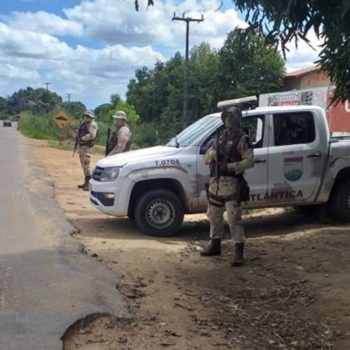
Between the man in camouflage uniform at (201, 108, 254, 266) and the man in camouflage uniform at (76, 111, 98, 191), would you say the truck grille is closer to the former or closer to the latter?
the man in camouflage uniform at (201, 108, 254, 266)

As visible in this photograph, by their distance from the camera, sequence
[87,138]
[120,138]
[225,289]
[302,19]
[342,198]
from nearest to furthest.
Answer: [302,19] → [225,289] → [342,198] → [120,138] → [87,138]

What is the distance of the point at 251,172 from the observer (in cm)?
960

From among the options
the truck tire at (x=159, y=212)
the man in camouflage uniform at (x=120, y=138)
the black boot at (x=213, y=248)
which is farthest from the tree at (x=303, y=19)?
the man in camouflage uniform at (x=120, y=138)

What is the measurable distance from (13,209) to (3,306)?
6041 mm

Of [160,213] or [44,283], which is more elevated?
[160,213]

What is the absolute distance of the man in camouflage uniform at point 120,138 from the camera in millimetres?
12555

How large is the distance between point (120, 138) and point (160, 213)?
11.1ft

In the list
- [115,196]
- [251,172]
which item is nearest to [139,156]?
[115,196]

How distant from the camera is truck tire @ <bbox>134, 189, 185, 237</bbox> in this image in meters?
9.48

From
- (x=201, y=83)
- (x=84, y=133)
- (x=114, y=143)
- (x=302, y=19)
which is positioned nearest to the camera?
(x=302, y=19)

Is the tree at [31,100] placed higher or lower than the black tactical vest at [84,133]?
higher

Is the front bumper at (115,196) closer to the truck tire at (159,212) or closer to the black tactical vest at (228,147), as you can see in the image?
the truck tire at (159,212)

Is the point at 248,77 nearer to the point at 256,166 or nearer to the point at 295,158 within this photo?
the point at 295,158

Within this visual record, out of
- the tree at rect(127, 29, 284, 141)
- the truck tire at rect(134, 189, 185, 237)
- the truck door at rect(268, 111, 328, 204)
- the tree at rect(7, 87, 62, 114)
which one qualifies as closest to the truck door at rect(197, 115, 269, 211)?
the truck door at rect(268, 111, 328, 204)
